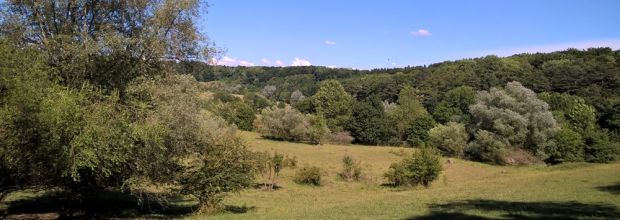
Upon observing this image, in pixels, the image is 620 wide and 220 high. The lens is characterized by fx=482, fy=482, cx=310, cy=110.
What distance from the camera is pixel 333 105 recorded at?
106 m

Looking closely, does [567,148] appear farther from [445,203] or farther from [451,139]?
[445,203]

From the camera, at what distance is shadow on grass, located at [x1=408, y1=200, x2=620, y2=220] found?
1789 centimetres

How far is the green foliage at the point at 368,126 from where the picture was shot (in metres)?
94.4

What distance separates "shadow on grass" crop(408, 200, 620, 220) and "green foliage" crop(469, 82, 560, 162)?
47.8 m

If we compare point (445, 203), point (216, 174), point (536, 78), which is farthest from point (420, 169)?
point (536, 78)

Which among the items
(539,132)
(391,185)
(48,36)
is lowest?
(391,185)

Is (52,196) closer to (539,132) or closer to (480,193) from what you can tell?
(480,193)

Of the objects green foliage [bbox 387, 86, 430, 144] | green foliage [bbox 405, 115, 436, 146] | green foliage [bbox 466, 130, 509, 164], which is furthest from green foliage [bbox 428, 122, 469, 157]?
green foliage [bbox 387, 86, 430, 144]

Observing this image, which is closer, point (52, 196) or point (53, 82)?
point (53, 82)

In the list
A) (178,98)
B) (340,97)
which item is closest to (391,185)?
(178,98)

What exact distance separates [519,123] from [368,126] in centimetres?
3272

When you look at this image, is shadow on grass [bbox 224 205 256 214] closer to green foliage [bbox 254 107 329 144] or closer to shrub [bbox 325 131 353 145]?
green foliage [bbox 254 107 329 144]

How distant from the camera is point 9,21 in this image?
61.8 ft

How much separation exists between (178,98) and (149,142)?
269cm
